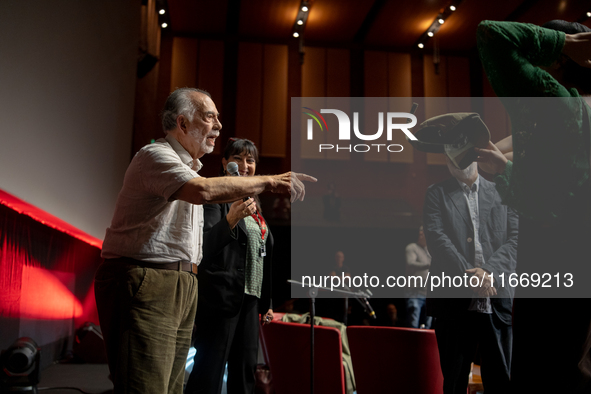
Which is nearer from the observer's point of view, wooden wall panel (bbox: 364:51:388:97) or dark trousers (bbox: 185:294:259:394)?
dark trousers (bbox: 185:294:259:394)

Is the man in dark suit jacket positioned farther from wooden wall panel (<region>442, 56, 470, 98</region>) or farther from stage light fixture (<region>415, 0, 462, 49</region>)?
wooden wall panel (<region>442, 56, 470, 98</region>)

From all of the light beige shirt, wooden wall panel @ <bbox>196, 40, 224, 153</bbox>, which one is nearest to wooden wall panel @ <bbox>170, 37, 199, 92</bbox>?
wooden wall panel @ <bbox>196, 40, 224, 153</bbox>

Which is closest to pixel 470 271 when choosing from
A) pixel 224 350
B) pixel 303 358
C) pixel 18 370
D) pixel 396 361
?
pixel 396 361

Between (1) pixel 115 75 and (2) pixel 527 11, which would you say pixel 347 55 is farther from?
(1) pixel 115 75

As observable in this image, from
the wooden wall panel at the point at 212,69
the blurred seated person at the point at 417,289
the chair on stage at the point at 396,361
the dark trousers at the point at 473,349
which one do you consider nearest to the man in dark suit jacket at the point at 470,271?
the dark trousers at the point at 473,349

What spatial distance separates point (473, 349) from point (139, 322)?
131 cm

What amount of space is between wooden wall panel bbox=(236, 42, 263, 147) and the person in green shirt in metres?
6.35

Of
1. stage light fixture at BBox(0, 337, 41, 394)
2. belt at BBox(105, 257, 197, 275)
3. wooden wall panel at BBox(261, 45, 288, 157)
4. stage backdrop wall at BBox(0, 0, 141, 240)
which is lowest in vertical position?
stage light fixture at BBox(0, 337, 41, 394)

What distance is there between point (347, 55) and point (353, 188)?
255 cm

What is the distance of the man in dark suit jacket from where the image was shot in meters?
1.75

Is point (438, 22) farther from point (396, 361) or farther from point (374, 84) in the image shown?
point (396, 361)

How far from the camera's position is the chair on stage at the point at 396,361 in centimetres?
213

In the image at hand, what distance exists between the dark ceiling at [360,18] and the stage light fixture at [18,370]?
5.80 m

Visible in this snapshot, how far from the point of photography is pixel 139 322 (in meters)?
1.19
